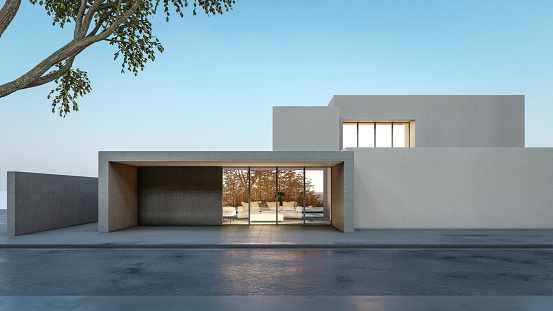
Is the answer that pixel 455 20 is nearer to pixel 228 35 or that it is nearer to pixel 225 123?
pixel 228 35

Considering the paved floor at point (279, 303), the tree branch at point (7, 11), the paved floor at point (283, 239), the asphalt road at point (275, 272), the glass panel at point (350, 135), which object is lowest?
the paved floor at point (283, 239)

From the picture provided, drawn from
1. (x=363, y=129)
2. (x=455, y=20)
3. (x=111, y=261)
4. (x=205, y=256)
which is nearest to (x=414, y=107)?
(x=363, y=129)

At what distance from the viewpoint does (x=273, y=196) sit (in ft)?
57.7

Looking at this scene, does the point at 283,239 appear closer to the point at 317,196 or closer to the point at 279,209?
the point at 279,209

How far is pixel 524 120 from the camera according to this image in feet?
75.8

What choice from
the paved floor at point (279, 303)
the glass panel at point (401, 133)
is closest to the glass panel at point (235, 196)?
the glass panel at point (401, 133)

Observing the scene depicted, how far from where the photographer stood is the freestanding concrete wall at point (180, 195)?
17609 millimetres

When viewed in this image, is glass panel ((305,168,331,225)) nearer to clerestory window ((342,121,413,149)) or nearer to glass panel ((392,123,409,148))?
clerestory window ((342,121,413,149))

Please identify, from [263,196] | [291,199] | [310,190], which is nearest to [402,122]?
[310,190]

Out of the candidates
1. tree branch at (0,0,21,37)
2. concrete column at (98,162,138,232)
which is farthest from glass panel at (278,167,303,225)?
tree branch at (0,0,21,37)

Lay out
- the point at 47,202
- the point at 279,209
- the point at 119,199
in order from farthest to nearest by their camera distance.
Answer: the point at 279,209 < the point at 47,202 < the point at 119,199

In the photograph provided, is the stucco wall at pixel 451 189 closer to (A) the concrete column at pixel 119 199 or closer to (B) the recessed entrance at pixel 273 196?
(B) the recessed entrance at pixel 273 196

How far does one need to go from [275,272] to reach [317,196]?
10.1m

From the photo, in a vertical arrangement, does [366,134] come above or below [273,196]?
above
